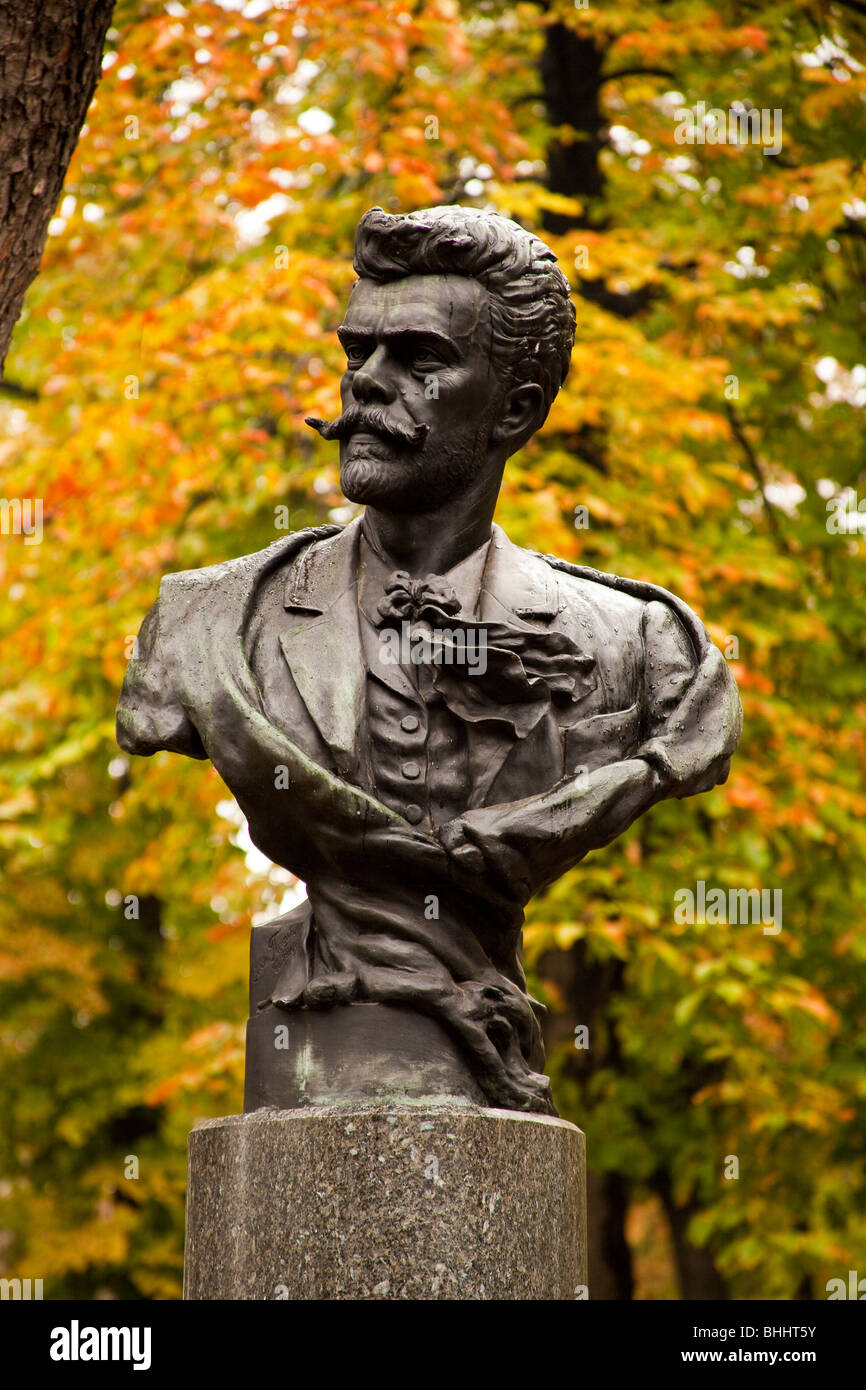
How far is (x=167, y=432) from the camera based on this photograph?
9.25 m

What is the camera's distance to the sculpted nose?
4844 millimetres

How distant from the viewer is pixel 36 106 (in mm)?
6270

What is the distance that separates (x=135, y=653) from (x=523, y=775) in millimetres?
1036

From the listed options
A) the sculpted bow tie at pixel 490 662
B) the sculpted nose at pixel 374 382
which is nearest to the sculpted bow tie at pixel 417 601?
the sculpted bow tie at pixel 490 662

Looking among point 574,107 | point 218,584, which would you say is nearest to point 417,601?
point 218,584

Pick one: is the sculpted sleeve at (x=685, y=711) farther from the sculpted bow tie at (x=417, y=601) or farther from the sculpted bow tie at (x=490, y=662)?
the sculpted bow tie at (x=417, y=601)

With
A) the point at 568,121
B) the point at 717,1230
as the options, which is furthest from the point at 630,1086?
the point at 568,121

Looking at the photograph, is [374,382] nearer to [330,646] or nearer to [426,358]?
[426,358]

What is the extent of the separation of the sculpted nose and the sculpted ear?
33cm

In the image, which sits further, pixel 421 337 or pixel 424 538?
pixel 424 538

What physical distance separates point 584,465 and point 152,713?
5.32 metres

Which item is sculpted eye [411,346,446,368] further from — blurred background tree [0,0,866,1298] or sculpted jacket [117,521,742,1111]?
blurred background tree [0,0,866,1298]

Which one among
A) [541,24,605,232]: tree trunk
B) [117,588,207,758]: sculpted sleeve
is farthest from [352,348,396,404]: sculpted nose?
[541,24,605,232]: tree trunk
